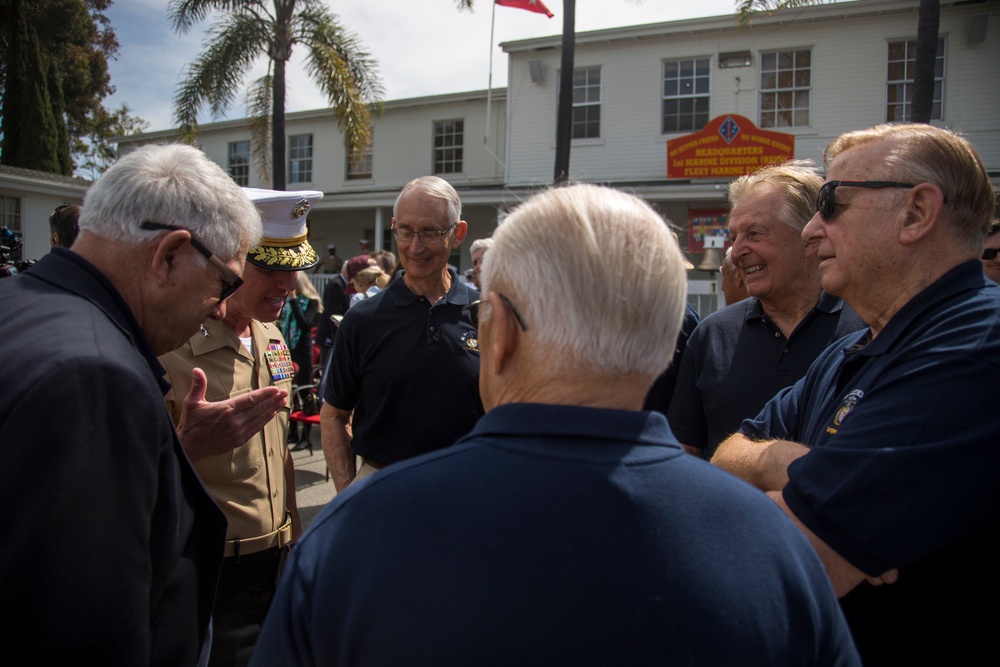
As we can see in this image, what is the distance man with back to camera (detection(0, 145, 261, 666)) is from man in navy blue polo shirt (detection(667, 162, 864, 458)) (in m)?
1.94

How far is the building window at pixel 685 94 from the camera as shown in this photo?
16531 millimetres

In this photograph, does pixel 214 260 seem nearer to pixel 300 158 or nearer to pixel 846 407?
pixel 846 407

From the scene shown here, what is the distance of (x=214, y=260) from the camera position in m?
1.75

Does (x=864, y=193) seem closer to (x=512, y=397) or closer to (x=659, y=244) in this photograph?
(x=659, y=244)

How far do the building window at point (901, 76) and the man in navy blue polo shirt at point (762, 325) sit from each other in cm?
1473

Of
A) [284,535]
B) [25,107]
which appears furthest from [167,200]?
[25,107]

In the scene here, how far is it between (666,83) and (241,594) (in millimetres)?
16691

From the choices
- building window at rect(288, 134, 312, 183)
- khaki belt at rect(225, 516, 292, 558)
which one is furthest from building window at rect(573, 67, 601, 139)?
khaki belt at rect(225, 516, 292, 558)

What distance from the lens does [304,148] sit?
22.6 m

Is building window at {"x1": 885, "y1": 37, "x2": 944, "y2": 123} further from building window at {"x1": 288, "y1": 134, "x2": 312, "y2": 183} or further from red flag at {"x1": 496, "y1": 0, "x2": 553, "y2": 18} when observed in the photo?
building window at {"x1": 288, "y1": 134, "x2": 312, "y2": 183}

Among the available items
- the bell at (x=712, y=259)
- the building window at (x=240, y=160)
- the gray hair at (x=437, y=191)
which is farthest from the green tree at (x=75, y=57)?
the gray hair at (x=437, y=191)

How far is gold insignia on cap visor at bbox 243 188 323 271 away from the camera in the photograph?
289cm

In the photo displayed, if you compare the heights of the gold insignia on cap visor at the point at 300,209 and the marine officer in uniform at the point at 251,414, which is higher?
the gold insignia on cap visor at the point at 300,209

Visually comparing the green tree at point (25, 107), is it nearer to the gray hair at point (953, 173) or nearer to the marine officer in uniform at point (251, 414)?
the marine officer in uniform at point (251, 414)
